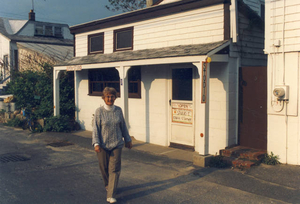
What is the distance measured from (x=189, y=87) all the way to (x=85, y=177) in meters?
3.97

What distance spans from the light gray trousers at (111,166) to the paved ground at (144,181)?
309mm

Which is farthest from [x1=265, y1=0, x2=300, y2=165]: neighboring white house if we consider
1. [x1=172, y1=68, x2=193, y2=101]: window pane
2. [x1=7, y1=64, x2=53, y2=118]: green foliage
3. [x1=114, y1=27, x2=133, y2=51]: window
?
[x1=7, y1=64, x2=53, y2=118]: green foliage

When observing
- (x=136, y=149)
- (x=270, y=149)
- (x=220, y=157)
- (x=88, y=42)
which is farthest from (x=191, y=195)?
(x=88, y=42)

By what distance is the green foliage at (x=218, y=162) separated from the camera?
6914 millimetres

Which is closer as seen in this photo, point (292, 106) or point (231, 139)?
point (292, 106)

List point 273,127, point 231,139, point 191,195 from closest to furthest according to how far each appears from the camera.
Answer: point 191,195
point 273,127
point 231,139

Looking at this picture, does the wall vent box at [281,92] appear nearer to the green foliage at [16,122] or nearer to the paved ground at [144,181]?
the paved ground at [144,181]

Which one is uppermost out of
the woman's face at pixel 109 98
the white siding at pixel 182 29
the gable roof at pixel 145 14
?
the gable roof at pixel 145 14

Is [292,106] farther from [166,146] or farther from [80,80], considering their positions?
[80,80]

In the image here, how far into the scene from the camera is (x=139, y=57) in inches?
350

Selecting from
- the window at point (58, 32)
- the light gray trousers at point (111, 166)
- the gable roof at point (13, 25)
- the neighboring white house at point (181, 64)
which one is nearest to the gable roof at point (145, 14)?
the neighboring white house at point (181, 64)

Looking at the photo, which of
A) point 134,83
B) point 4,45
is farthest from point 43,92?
point 4,45

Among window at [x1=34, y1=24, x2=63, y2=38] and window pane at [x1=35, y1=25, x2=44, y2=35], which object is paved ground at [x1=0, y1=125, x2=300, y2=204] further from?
window at [x1=34, y1=24, x2=63, y2=38]

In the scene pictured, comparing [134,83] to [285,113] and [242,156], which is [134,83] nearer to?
[242,156]
